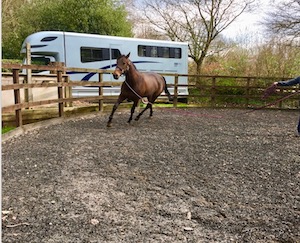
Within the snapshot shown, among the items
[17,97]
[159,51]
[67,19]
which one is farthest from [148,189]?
[67,19]

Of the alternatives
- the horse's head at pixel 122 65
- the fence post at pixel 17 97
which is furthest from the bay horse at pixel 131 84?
the fence post at pixel 17 97

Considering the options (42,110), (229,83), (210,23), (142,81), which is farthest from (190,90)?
(42,110)

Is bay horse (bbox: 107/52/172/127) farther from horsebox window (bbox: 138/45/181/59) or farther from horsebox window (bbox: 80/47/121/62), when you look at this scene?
horsebox window (bbox: 138/45/181/59)

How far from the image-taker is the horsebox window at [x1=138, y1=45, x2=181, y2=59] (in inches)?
546

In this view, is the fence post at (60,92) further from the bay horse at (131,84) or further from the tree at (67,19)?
the tree at (67,19)

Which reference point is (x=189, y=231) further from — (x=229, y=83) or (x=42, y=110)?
(x=229, y=83)

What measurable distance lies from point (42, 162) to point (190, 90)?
43.1ft

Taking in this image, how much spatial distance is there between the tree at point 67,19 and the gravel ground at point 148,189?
42.7 feet

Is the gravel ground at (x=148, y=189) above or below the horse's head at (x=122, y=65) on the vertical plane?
below

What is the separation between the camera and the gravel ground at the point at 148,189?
2.16m

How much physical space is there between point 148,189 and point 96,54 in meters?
10.8

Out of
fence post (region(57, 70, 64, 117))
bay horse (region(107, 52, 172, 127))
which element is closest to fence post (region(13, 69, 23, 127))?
fence post (region(57, 70, 64, 117))

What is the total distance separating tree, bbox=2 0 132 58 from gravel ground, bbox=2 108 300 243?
13005 millimetres

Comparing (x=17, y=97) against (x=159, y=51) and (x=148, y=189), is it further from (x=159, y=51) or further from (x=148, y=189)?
(x=159, y=51)
